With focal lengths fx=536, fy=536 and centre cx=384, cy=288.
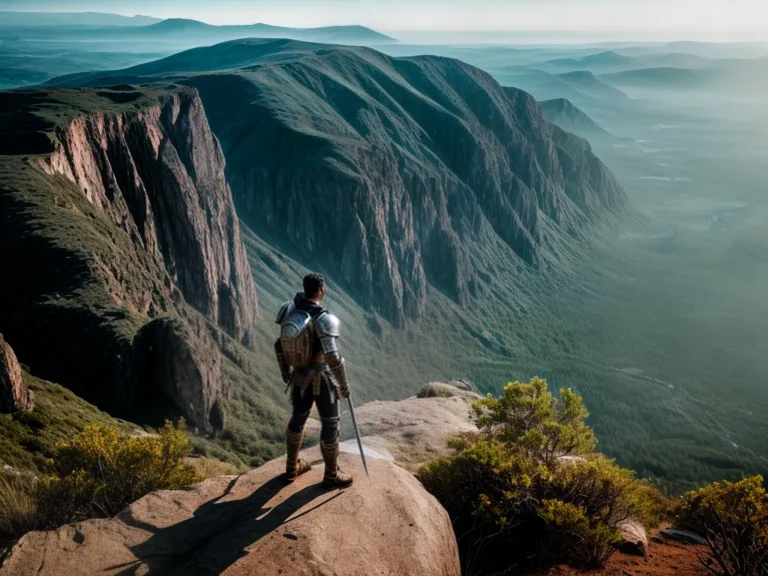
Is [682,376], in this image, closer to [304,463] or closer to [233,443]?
[233,443]

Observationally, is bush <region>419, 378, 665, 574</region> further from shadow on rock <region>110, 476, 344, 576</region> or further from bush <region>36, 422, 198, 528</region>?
bush <region>36, 422, 198, 528</region>

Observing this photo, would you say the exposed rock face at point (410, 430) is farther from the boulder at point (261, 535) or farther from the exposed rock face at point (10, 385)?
the exposed rock face at point (10, 385)

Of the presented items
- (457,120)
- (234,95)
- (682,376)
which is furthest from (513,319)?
(234,95)

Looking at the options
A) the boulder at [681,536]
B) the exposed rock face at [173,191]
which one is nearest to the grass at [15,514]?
the boulder at [681,536]

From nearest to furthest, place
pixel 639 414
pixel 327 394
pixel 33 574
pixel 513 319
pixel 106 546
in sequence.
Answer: pixel 33 574
pixel 106 546
pixel 327 394
pixel 639 414
pixel 513 319

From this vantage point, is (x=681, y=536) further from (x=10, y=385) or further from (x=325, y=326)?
(x=10, y=385)

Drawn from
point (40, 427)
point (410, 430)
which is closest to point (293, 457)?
point (410, 430)
